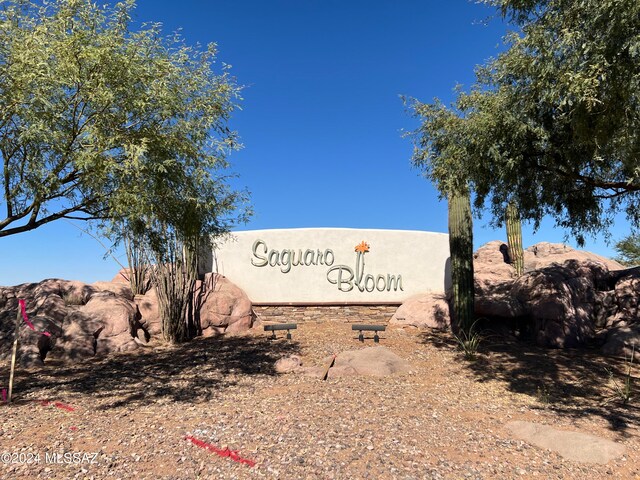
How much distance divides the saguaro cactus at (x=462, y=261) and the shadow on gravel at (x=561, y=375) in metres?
0.86

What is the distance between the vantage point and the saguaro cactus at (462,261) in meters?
13.4

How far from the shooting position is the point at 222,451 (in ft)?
18.6

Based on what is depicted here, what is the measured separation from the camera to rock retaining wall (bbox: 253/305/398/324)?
16.7m

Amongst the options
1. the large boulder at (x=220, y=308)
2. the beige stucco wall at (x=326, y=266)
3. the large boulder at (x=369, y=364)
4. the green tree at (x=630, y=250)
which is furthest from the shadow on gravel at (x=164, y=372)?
the green tree at (x=630, y=250)

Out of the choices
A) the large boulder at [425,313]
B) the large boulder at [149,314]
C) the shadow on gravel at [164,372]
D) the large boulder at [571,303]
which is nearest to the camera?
the shadow on gravel at [164,372]

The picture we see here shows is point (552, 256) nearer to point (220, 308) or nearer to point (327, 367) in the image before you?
point (327, 367)

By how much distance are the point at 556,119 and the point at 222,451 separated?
845 cm

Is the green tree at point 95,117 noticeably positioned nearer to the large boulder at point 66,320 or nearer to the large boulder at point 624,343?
the large boulder at point 66,320

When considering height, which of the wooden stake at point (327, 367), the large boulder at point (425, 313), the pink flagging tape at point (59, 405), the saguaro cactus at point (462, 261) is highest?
the saguaro cactus at point (462, 261)

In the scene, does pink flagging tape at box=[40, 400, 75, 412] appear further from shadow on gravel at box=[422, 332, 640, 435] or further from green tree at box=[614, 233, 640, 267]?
green tree at box=[614, 233, 640, 267]

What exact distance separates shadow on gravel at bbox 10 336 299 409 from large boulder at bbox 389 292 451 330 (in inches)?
182

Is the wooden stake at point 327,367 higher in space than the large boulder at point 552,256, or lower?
lower

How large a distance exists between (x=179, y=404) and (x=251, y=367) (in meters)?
2.91

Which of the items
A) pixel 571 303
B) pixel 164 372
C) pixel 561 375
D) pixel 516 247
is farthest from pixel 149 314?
pixel 516 247
